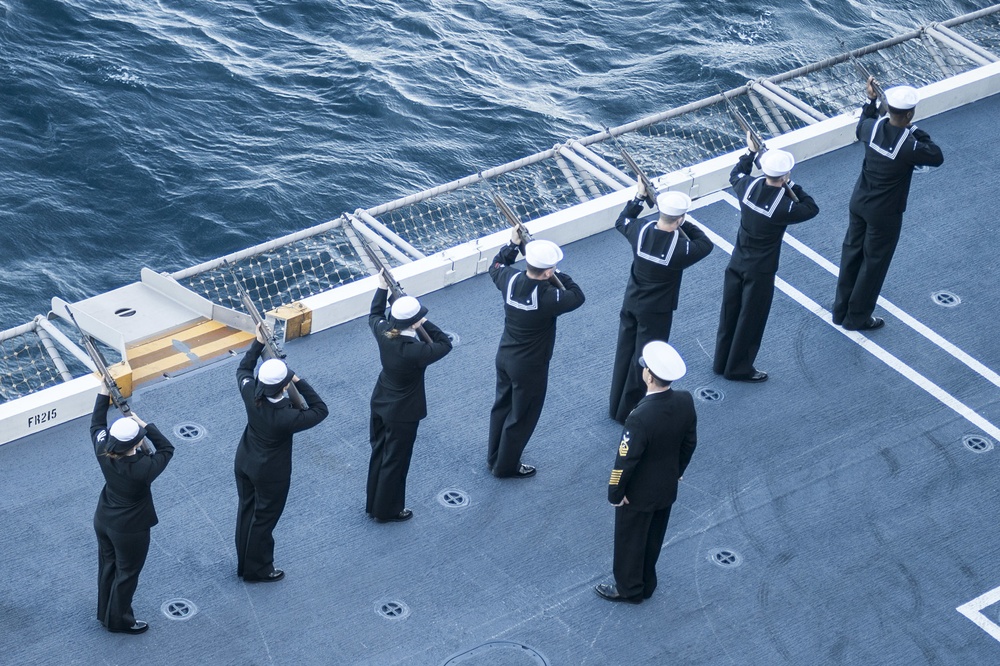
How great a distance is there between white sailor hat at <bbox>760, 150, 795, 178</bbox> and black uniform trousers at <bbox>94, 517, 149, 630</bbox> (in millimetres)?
5034

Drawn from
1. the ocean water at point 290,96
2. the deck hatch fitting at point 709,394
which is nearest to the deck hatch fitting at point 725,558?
the deck hatch fitting at point 709,394

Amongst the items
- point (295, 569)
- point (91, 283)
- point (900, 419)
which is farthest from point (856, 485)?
point (91, 283)

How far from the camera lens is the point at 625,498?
340 inches

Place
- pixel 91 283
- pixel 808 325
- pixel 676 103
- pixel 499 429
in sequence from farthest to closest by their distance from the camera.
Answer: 1. pixel 676 103
2. pixel 91 283
3. pixel 808 325
4. pixel 499 429

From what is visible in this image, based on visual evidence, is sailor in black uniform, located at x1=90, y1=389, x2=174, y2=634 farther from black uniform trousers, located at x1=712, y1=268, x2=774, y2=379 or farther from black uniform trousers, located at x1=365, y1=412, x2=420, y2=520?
black uniform trousers, located at x1=712, y1=268, x2=774, y2=379

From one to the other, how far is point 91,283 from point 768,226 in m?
8.76

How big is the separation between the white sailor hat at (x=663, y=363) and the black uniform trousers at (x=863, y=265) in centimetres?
344

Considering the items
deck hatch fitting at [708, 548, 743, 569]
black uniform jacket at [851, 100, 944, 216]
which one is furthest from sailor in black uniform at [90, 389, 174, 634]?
black uniform jacket at [851, 100, 944, 216]

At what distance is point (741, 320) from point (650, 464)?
2637mm

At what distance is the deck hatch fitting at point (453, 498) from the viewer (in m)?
10.0

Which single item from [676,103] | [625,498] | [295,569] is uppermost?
[625,498]

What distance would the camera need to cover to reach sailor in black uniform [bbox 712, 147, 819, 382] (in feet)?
33.9

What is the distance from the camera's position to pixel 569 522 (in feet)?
32.4

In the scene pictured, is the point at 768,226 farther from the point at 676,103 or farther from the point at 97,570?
the point at 676,103
